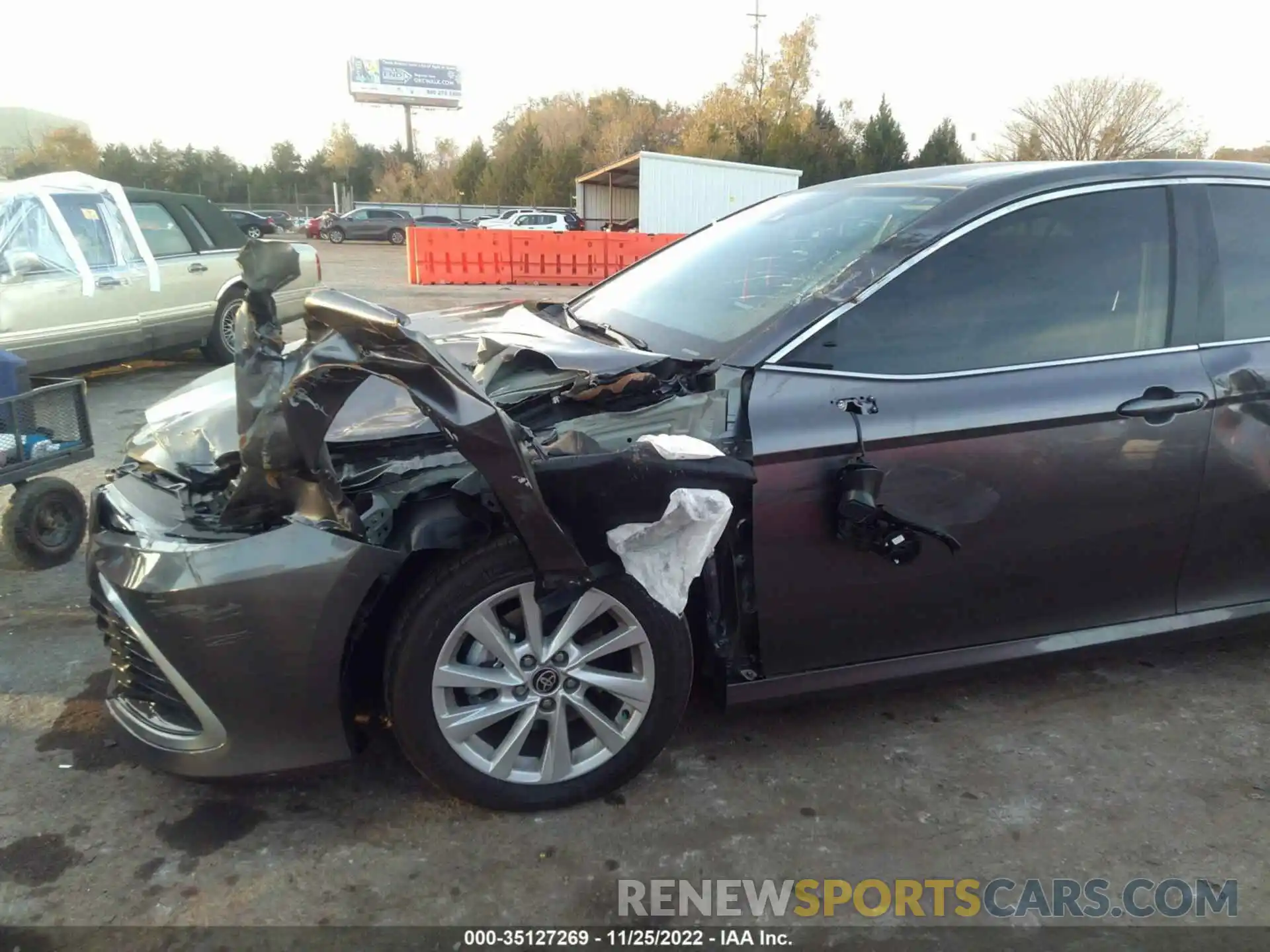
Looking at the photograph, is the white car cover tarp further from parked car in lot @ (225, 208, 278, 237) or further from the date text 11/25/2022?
parked car in lot @ (225, 208, 278, 237)

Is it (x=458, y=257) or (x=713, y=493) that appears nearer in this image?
(x=713, y=493)

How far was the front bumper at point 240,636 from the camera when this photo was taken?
2.17 metres

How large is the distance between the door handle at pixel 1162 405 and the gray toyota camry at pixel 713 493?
1 centimetres

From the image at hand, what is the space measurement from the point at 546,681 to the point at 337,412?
875 millimetres

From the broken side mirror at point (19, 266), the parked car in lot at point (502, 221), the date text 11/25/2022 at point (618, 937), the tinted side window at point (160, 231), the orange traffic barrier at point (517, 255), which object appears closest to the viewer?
the date text 11/25/2022 at point (618, 937)

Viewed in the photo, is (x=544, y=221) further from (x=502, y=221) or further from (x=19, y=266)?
(x=19, y=266)

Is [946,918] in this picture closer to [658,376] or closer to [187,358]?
[658,376]

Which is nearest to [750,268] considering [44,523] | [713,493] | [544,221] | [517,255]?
[713,493]

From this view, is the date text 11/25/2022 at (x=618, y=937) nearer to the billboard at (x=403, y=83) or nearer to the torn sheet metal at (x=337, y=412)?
the torn sheet metal at (x=337, y=412)

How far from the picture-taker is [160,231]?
844 centimetres

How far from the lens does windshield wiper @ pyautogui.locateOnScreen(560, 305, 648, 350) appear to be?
2906 mm

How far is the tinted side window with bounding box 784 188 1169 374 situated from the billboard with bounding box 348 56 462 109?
77.7 m

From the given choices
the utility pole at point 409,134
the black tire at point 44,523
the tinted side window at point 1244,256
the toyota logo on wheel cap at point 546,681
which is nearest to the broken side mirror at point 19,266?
the black tire at point 44,523

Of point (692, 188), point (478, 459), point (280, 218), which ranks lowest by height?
point (478, 459)
